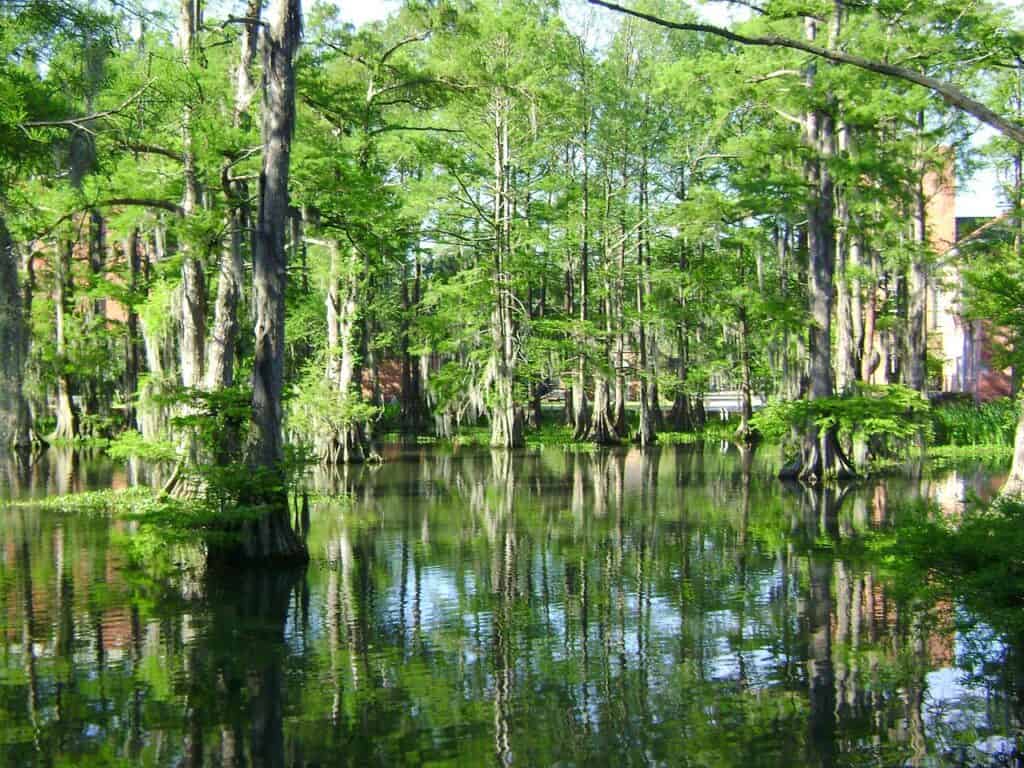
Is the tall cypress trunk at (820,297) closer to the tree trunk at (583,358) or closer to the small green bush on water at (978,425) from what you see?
the small green bush on water at (978,425)

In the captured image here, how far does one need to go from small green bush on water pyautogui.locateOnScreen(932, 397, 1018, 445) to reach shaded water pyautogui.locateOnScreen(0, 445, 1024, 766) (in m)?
15.2

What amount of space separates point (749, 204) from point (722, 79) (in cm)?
267

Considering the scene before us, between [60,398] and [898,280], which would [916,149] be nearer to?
[898,280]

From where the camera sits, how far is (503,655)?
25.3 feet

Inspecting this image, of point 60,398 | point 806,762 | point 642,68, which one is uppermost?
point 642,68

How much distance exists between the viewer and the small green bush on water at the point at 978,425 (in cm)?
2715

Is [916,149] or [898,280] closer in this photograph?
[916,149]

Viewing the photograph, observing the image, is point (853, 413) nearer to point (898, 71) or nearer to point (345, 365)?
point (345, 365)

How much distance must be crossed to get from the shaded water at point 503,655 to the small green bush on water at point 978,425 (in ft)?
49.8

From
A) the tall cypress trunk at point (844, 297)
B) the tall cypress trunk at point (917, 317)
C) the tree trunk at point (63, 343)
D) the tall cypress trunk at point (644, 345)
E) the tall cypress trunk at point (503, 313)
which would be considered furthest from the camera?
the tall cypress trunk at point (644, 345)

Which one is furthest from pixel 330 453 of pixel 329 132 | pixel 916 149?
pixel 916 149

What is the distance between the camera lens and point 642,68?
3481 cm

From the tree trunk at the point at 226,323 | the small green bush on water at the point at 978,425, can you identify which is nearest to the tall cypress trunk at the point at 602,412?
the small green bush on water at the point at 978,425

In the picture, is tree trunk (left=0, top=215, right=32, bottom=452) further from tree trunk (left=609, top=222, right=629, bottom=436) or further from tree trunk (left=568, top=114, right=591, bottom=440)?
tree trunk (left=609, top=222, right=629, bottom=436)
